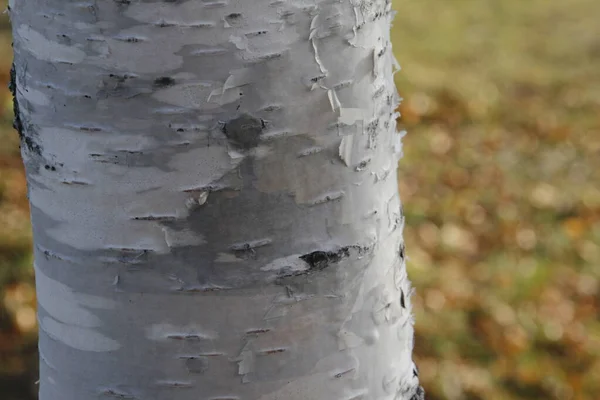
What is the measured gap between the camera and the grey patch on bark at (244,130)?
733 millimetres

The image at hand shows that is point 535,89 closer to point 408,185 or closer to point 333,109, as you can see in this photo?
point 408,185

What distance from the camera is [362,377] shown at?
0.87 metres

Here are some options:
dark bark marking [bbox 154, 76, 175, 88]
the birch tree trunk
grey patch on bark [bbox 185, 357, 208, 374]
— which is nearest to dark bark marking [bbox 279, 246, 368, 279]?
the birch tree trunk

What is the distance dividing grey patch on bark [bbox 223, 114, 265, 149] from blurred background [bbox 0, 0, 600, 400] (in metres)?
1.99

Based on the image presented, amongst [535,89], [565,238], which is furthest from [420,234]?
[535,89]

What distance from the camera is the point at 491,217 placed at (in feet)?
11.9

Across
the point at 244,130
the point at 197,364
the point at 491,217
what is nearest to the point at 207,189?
the point at 244,130

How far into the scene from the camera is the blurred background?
2.62 metres

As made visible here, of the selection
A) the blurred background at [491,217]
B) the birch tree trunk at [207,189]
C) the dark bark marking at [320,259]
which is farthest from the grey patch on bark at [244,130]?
the blurred background at [491,217]

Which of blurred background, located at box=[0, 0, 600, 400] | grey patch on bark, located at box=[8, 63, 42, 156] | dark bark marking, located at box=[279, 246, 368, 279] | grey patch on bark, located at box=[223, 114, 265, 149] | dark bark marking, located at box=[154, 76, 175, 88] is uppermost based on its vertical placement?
blurred background, located at box=[0, 0, 600, 400]

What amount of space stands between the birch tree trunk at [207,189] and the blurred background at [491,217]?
1809 millimetres

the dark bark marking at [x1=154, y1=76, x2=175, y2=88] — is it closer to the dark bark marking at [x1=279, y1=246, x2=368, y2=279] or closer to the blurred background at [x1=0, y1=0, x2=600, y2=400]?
the dark bark marking at [x1=279, y1=246, x2=368, y2=279]

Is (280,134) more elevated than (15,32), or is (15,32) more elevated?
(15,32)

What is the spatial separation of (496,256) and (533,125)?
1728mm
